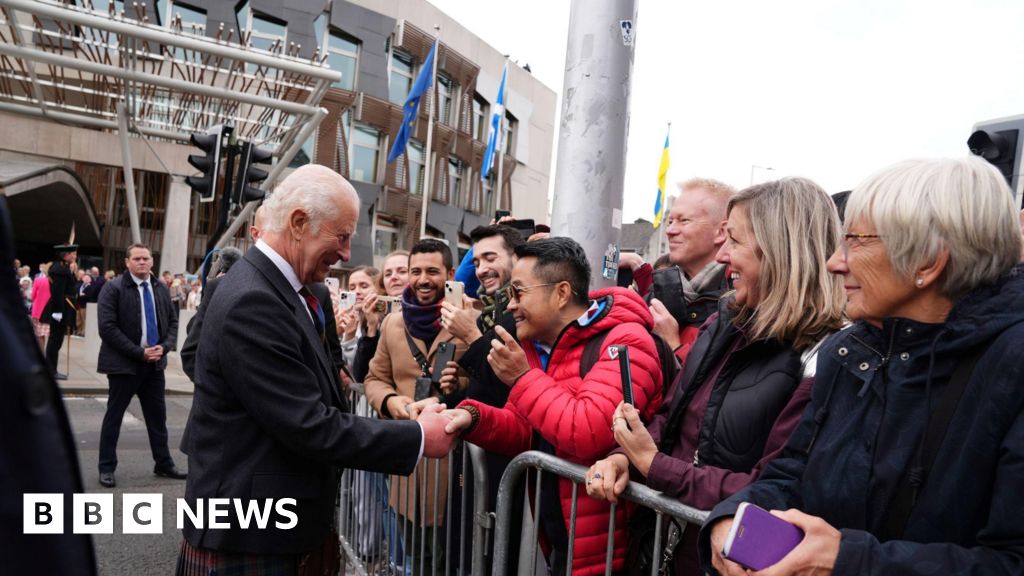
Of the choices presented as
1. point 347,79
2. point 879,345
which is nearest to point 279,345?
point 879,345

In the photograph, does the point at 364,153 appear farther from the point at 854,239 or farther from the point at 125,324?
the point at 854,239

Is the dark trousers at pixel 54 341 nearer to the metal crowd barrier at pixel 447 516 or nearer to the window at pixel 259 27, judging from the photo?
the metal crowd barrier at pixel 447 516

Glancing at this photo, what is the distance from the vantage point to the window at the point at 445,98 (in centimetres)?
3547

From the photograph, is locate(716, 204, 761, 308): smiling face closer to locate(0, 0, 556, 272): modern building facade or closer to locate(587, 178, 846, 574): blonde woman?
locate(587, 178, 846, 574): blonde woman

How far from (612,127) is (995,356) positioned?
241 cm

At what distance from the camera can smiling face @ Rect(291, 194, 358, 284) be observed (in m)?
2.51

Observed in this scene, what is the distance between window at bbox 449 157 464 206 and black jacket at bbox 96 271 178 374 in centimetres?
3069

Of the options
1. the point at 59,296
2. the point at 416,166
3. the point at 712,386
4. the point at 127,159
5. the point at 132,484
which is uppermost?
the point at 416,166

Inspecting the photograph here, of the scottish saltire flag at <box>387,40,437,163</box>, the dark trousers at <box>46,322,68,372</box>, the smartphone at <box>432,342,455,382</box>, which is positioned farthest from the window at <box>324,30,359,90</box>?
the smartphone at <box>432,342,455,382</box>

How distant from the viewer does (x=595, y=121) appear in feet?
11.6

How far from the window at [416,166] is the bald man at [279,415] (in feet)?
105

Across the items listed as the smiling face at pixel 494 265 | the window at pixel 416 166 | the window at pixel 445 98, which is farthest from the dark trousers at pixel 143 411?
the window at pixel 445 98

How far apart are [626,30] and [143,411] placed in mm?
5471

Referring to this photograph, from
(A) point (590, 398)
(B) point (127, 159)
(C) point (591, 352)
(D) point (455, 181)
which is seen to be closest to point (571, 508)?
(A) point (590, 398)
